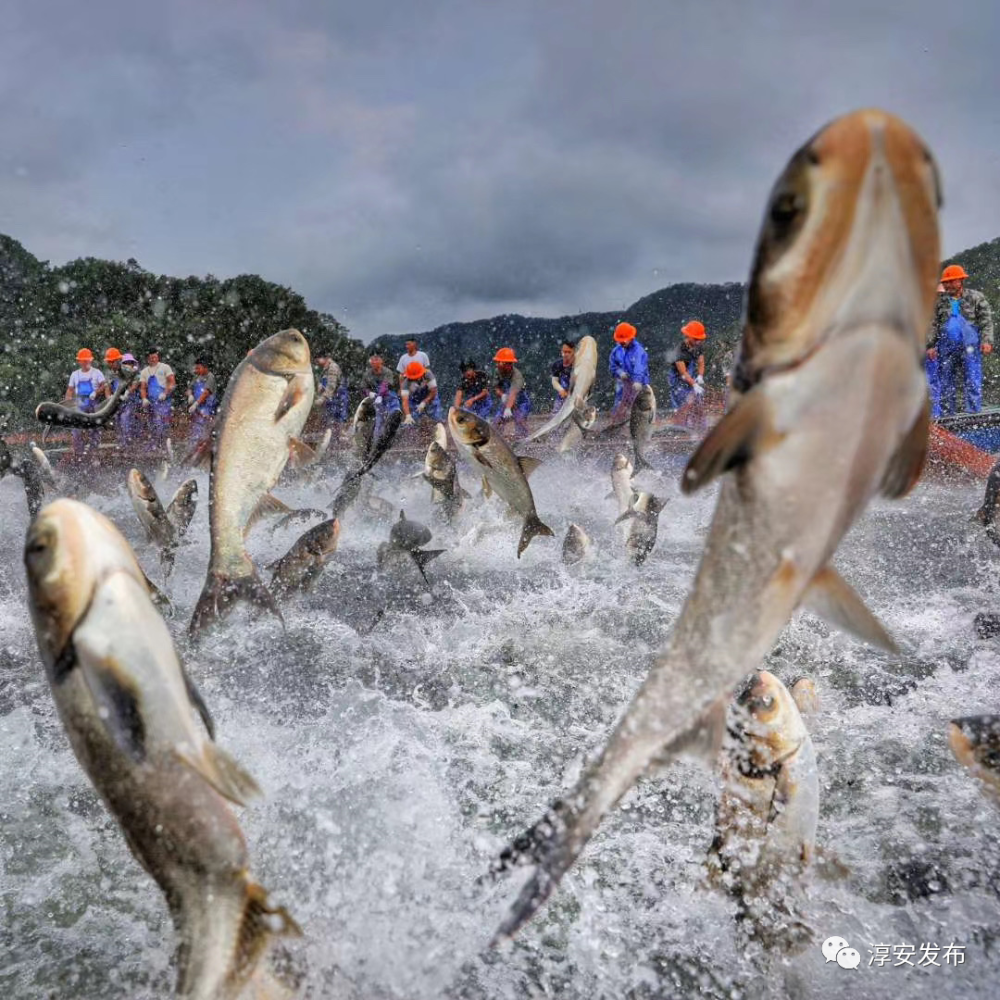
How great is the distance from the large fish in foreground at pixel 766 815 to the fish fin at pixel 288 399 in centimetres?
306

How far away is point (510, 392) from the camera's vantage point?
17.7 m

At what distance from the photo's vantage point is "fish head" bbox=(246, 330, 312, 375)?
5.12m

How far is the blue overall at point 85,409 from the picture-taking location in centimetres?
1657

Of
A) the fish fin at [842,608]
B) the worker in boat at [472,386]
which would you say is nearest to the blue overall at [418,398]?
the worker in boat at [472,386]

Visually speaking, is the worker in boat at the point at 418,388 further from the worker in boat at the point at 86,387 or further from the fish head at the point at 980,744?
the fish head at the point at 980,744

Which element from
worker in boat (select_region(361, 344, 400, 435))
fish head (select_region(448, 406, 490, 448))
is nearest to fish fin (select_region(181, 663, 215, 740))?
fish head (select_region(448, 406, 490, 448))

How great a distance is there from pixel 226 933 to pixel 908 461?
82.9 inches

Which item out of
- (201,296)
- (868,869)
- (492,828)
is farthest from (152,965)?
(201,296)

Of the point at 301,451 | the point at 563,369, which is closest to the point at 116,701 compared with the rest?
the point at 301,451

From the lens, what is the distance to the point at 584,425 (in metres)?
13.9

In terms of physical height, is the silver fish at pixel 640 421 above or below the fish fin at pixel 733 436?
above

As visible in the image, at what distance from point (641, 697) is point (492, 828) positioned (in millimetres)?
2618

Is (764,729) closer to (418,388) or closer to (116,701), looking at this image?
(116,701)

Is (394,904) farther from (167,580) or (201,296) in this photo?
(201,296)
